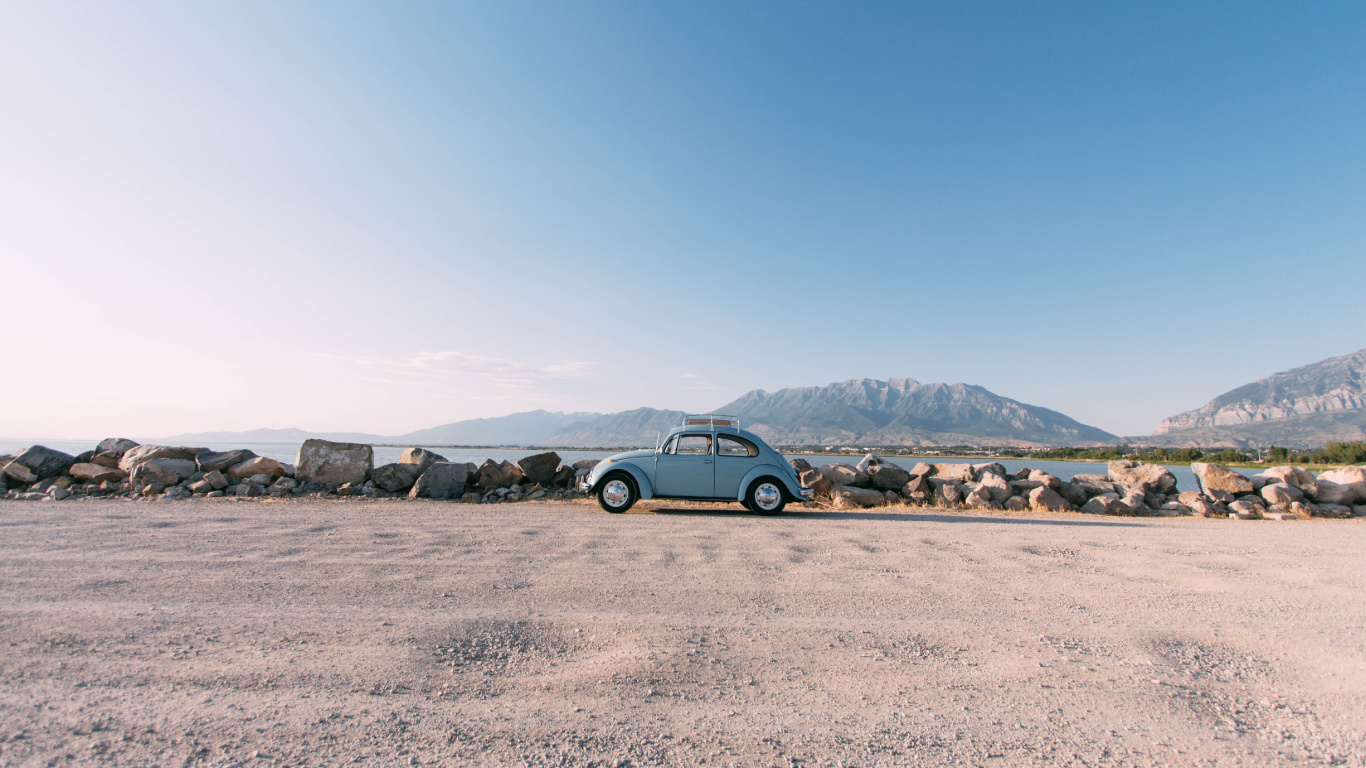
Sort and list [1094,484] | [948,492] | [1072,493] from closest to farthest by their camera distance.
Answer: [948,492]
[1072,493]
[1094,484]

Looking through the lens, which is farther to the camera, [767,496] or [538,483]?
[538,483]

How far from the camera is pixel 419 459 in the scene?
14656 millimetres

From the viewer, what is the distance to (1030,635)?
3951 mm

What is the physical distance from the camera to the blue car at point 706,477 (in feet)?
36.4

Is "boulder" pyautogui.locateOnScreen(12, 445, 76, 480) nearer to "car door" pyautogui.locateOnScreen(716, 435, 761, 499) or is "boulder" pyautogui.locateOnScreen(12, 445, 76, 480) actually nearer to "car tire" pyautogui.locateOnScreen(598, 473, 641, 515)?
"car tire" pyautogui.locateOnScreen(598, 473, 641, 515)

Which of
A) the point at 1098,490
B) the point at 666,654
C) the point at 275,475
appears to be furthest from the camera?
the point at 1098,490

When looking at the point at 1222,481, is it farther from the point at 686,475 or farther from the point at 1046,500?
the point at 686,475

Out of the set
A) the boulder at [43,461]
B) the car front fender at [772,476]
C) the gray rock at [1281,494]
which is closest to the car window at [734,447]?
the car front fender at [772,476]

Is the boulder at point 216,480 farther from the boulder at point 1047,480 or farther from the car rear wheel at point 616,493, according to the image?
the boulder at point 1047,480

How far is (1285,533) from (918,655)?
10.3m

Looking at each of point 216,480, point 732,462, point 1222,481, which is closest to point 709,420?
point 732,462

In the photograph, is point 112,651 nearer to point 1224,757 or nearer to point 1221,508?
point 1224,757

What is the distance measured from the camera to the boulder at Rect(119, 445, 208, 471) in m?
14.0

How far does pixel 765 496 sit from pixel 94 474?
1608cm
